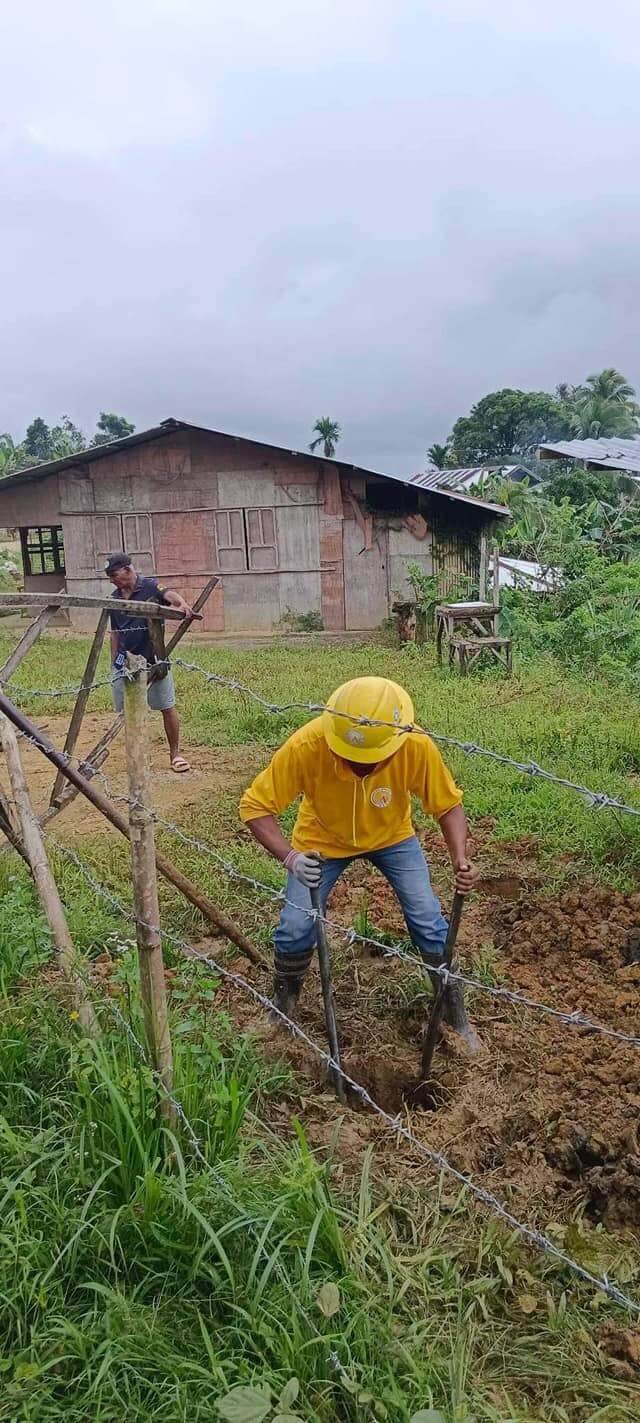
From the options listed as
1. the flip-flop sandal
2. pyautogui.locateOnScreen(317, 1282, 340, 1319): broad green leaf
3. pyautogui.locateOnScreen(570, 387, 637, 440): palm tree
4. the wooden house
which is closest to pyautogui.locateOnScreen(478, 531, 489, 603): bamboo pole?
the wooden house

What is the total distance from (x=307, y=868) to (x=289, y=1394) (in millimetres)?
1354

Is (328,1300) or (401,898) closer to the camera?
(328,1300)

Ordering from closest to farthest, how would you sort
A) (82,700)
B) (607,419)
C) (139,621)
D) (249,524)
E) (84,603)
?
(84,603)
(82,700)
(139,621)
(249,524)
(607,419)

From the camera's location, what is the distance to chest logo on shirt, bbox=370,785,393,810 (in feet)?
10.4

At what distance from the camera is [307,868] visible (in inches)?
112

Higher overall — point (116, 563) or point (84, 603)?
point (116, 563)

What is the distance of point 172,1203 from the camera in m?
2.21

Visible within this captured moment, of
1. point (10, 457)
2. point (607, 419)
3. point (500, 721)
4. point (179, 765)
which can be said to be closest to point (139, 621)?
point (179, 765)

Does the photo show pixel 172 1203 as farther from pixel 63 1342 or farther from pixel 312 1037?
pixel 312 1037

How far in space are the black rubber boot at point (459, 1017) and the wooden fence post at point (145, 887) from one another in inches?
49.2

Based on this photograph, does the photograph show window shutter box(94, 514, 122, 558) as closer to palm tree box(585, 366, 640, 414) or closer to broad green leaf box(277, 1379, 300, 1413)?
broad green leaf box(277, 1379, 300, 1413)

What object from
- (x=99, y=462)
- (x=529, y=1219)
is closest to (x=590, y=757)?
(x=529, y=1219)

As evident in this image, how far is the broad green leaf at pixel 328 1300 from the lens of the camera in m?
1.99

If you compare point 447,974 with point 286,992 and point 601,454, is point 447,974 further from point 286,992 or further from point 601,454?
point 601,454
